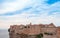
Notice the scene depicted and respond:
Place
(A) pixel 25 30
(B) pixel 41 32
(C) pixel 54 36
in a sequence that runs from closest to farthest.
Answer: (C) pixel 54 36 < (B) pixel 41 32 < (A) pixel 25 30

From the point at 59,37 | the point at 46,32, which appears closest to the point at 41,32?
the point at 46,32

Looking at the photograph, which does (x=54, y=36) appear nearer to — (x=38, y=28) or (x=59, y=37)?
(x=59, y=37)

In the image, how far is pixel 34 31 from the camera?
2212cm

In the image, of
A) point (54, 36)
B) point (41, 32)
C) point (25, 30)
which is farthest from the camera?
point (25, 30)

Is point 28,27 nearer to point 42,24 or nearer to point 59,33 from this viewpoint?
point 42,24

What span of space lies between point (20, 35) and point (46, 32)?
3453mm

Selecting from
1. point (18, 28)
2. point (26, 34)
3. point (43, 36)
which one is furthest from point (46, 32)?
point (18, 28)

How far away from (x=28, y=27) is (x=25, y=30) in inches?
20.9

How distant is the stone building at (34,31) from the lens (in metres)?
20.4

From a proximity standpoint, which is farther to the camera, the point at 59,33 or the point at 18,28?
the point at 18,28

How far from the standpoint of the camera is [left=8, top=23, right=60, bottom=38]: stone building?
2036 centimetres

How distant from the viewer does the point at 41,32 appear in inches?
839

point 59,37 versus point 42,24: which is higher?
point 42,24

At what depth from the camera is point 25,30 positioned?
22781 millimetres
